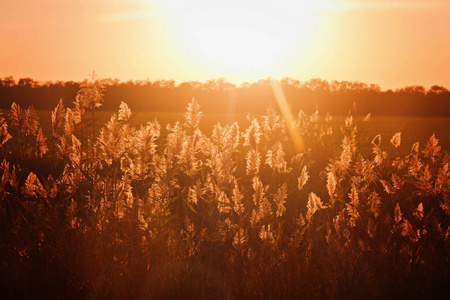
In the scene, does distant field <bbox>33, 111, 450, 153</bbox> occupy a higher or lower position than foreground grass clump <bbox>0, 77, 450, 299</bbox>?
higher

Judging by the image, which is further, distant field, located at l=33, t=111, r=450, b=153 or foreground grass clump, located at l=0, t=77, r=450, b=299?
→ distant field, located at l=33, t=111, r=450, b=153

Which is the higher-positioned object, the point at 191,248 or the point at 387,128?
the point at 387,128

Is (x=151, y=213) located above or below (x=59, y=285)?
above

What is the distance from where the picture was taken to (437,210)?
482cm

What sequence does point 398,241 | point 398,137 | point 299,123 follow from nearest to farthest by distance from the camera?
1. point 398,241
2. point 398,137
3. point 299,123

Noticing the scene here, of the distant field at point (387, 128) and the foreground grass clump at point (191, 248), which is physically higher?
the distant field at point (387, 128)

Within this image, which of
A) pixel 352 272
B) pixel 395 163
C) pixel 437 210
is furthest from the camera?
pixel 395 163

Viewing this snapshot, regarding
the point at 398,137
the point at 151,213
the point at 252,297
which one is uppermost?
the point at 398,137

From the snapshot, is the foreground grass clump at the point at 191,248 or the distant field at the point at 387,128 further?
the distant field at the point at 387,128

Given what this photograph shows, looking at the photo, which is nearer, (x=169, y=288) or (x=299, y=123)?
(x=169, y=288)

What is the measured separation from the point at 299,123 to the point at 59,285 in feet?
17.5

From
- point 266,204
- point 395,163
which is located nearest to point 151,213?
point 266,204

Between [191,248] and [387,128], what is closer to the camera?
[191,248]

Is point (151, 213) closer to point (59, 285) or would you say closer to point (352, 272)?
point (59, 285)
